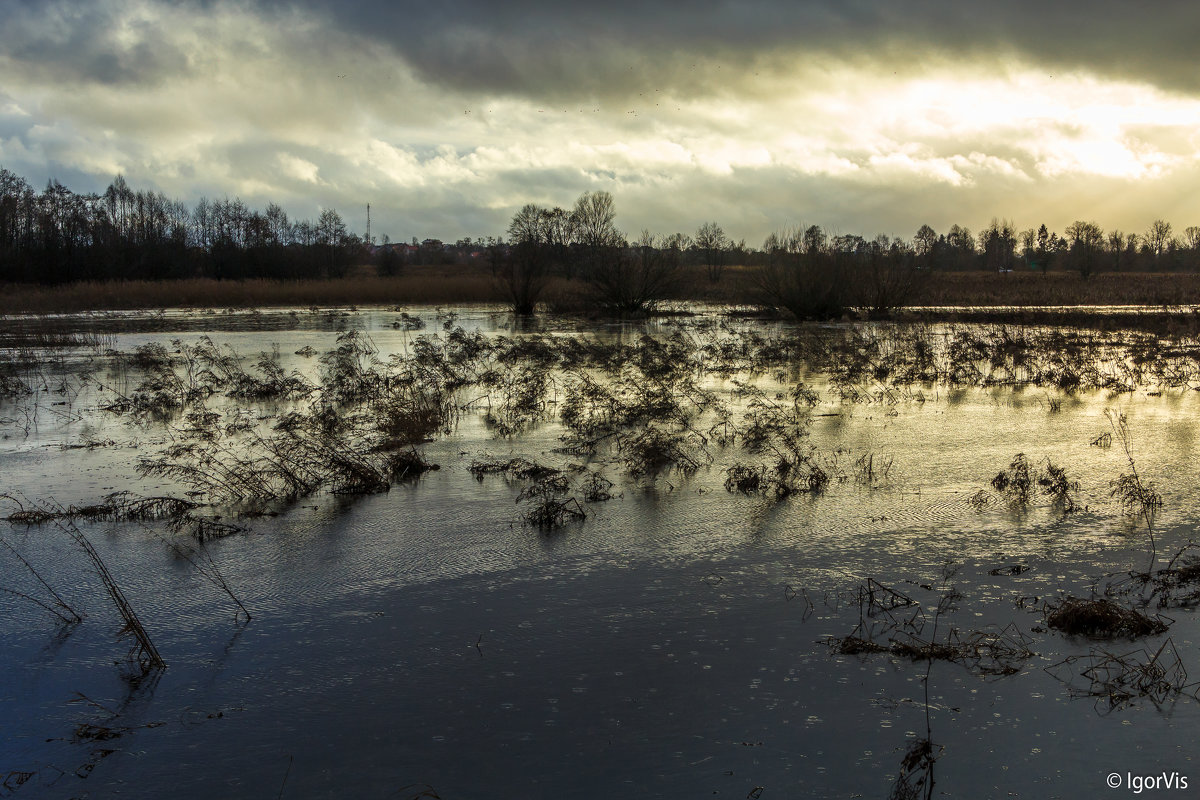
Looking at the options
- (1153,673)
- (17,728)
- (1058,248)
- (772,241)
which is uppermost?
(1058,248)

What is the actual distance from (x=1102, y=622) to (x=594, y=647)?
3099 mm

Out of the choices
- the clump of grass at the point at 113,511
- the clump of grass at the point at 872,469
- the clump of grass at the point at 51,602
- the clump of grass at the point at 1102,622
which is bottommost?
the clump of grass at the point at 51,602

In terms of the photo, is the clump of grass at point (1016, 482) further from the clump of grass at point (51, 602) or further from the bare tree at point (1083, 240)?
the bare tree at point (1083, 240)

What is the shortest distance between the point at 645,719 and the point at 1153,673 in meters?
2.79

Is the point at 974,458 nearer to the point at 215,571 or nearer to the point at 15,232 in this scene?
the point at 215,571

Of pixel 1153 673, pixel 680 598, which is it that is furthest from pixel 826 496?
pixel 1153 673

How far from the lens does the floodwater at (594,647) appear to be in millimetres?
3979

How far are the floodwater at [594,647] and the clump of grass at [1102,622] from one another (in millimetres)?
121

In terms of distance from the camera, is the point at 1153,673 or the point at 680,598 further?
the point at 680,598

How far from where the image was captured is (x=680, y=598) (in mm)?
5898

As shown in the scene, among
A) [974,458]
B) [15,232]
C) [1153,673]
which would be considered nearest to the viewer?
[1153,673]

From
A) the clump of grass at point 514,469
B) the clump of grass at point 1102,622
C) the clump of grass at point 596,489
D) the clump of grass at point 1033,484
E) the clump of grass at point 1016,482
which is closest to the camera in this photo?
the clump of grass at point 1102,622

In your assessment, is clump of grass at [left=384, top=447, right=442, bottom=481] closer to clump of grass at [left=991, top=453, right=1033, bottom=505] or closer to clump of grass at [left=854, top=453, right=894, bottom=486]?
clump of grass at [left=854, top=453, right=894, bottom=486]

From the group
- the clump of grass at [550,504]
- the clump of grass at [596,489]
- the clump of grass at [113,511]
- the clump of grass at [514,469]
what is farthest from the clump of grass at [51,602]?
the clump of grass at [596,489]
